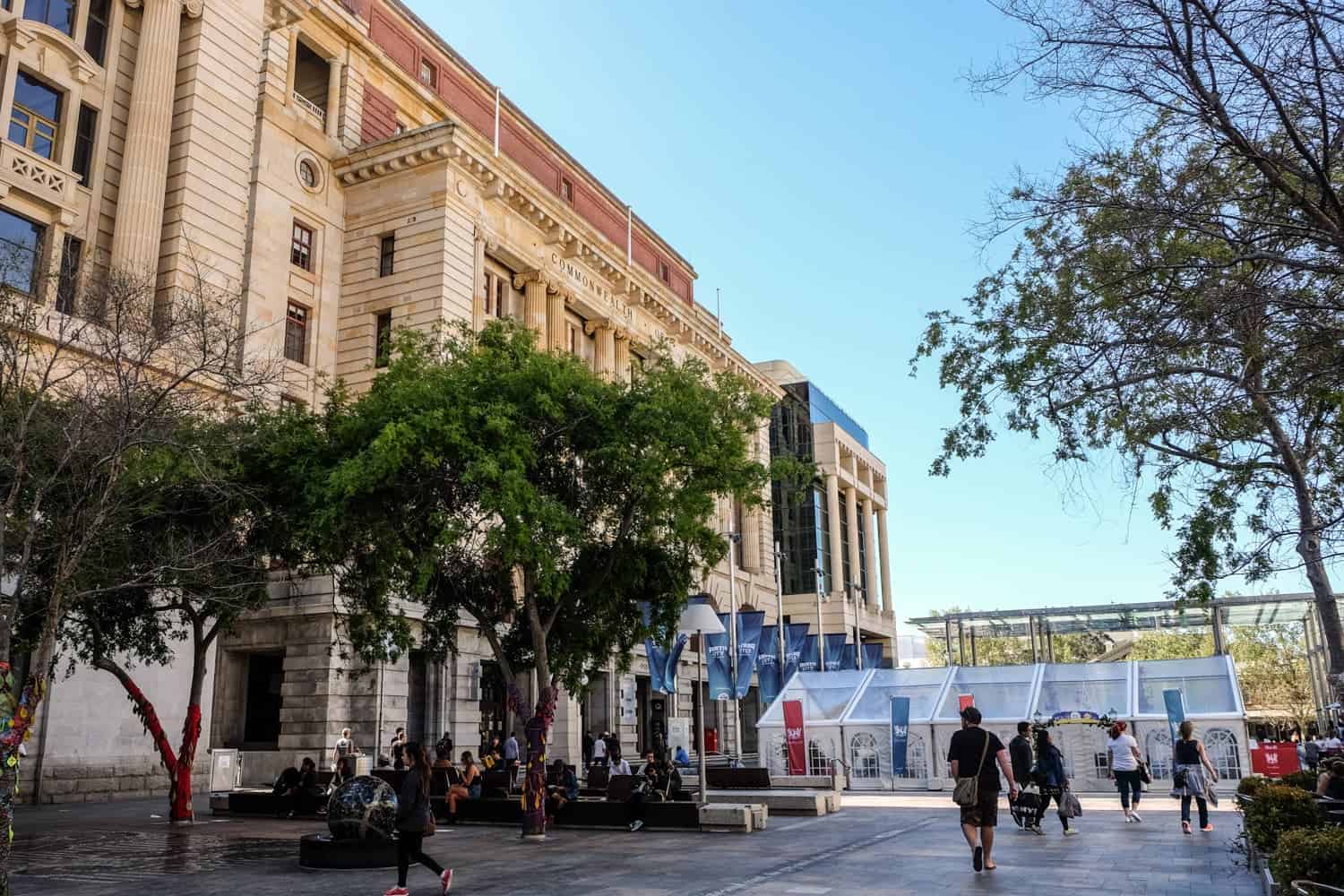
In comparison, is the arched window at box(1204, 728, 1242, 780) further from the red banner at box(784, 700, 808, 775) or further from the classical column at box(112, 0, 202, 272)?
the classical column at box(112, 0, 202, 272)

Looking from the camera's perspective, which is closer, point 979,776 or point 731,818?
point 979,776

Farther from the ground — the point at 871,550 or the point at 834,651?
the point at 871,550

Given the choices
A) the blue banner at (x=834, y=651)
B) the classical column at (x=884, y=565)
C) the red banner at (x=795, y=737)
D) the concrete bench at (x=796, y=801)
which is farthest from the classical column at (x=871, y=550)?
the concrete bench at (x=796, y=801)

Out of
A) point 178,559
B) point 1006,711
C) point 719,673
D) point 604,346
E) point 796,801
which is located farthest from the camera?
point 604,346

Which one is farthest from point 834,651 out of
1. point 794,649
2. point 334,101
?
point 334,101

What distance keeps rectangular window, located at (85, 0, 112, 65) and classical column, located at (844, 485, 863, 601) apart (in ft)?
208

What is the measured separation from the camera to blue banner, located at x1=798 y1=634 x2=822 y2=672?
4106 centimetres

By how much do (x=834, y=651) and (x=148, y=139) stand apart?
33.0 m

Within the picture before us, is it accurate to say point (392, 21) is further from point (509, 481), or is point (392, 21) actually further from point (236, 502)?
point (509, 481)

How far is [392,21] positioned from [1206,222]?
38163 mm

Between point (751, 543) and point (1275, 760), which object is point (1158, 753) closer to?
point (1275, 760)

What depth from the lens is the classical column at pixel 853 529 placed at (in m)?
82.6

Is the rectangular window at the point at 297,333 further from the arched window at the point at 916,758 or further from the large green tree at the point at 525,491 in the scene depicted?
the arched window at the point at 916,758

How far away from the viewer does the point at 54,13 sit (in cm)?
2833
